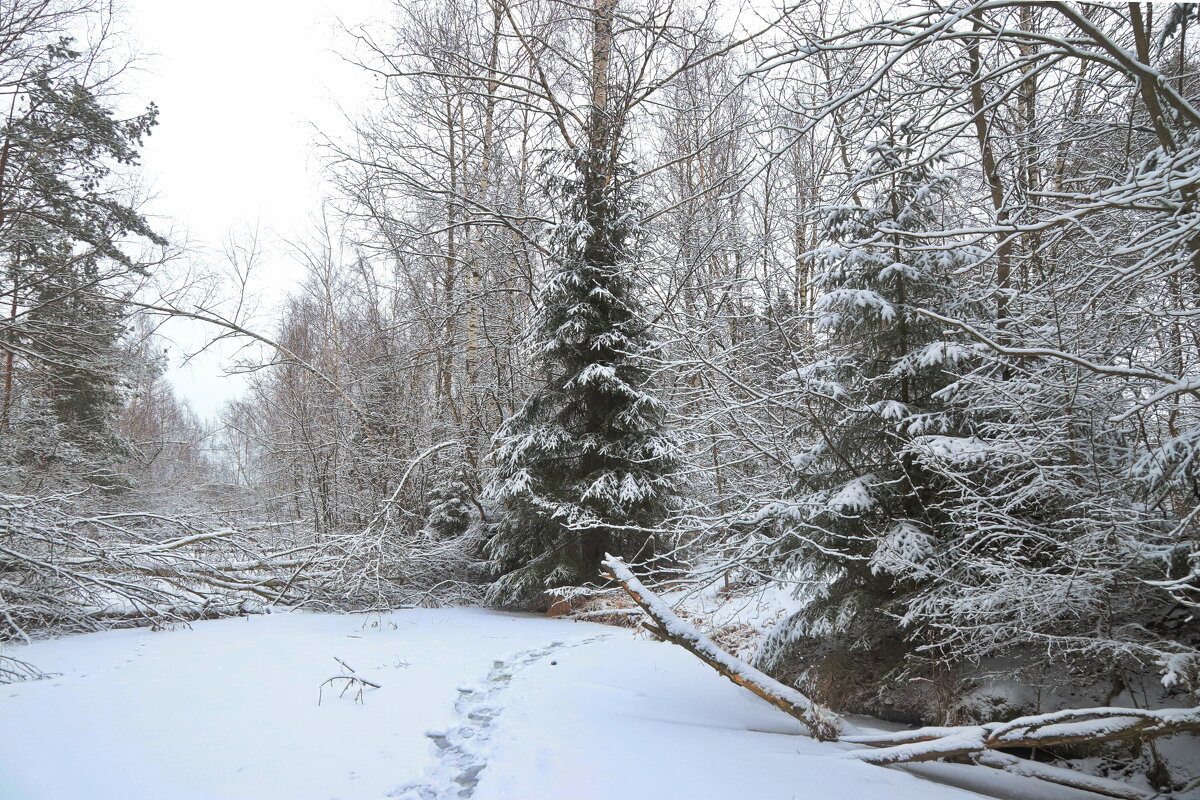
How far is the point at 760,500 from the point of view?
439 centimetres

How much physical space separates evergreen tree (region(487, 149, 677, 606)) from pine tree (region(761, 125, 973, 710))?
13.8 feet

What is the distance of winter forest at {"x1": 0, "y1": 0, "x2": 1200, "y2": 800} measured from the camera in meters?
3.05

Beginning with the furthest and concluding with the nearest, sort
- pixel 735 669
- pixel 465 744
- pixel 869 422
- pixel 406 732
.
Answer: pixel 869 422 < pixel 735 669 < pixel 406 732 < pixel 465 744

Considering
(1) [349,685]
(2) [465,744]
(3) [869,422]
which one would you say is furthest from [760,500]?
(1) [349,685]

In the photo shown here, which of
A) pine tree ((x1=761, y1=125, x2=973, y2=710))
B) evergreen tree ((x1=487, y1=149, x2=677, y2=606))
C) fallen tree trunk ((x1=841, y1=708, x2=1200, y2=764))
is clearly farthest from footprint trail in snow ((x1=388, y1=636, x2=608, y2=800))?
evergreen tree ((x1=487, y1=149, x2=677, y2=606))

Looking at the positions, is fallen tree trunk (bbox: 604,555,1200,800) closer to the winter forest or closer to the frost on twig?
the winter forest

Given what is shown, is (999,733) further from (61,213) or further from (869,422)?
(61,213)

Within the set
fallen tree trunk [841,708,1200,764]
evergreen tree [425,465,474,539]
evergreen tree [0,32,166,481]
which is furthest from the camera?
evergreen tree [425,465,474,539]

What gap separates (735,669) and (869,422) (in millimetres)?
2021

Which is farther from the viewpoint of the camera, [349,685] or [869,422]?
[349,685]

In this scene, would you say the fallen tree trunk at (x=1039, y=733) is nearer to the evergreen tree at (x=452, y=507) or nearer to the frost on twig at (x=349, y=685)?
the frost on twig at (x=349, y=685)

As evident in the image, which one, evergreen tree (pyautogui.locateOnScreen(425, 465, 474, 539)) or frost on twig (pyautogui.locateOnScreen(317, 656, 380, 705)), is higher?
evergreen tree (pyautogui.locateOnScreen(425, 465, 474, 539))

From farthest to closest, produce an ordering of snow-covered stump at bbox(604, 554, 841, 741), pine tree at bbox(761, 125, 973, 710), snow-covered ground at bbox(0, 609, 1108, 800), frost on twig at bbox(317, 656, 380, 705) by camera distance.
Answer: frost on twig at bbox(317, 656, 380, 705) < pine tree at bbox(761, 125, 973, 710) < snow-covered stump at bbox(604, 554, 841, 741) < snow-covered ground at bbox(0, 609, 1108, 800)

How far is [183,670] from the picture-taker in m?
5.12
